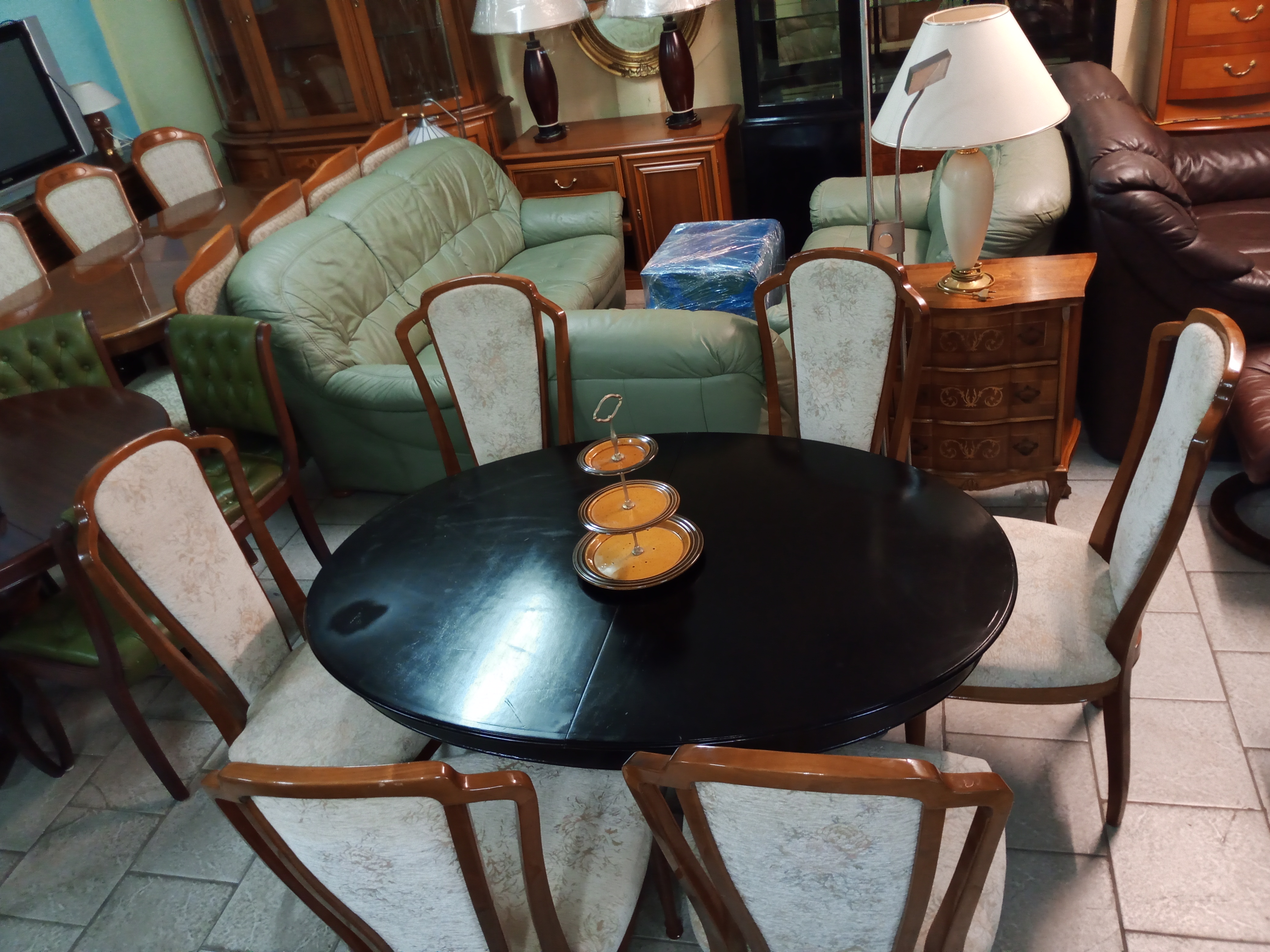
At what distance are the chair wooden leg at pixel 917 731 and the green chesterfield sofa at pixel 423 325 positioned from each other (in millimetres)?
861

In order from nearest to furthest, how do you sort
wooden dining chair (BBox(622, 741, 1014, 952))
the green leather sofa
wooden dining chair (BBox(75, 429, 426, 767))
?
1. wooden dining chair (BBox(622, 741, 1014, 952))
2. wooden dining chair (BBox(75, 429, 426, 767))
3. the green leather sofa

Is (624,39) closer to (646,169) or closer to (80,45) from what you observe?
(646,169)

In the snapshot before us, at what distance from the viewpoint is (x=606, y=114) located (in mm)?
4617

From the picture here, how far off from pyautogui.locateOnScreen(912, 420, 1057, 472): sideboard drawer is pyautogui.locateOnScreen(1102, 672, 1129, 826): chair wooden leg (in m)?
0.90

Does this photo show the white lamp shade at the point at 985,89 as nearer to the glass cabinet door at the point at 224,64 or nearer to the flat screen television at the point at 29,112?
the glass cabinet door at the point at 224,64

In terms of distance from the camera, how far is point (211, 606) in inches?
65.8

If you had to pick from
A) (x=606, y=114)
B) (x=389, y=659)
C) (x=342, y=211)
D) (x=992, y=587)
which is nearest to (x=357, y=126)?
(x=606, y=114)

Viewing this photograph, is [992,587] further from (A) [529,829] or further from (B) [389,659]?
(B) [389,659]

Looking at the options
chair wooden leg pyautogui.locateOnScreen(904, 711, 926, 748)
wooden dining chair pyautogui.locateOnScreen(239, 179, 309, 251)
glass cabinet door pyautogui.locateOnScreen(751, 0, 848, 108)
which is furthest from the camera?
glass cabinet door pyautogui.locateOnScreen(751, 0, 848, 108)

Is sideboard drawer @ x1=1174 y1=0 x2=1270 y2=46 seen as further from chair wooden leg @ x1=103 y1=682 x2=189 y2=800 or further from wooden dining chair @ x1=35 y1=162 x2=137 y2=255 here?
wooden dining chair @ x1=35 y1=162 x2=137 y2=255

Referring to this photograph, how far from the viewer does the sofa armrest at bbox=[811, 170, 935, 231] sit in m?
3.47

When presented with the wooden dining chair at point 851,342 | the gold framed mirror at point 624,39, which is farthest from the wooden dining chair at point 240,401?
A: the gold framed mirror at point 624,39

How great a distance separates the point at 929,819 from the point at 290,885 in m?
0.79

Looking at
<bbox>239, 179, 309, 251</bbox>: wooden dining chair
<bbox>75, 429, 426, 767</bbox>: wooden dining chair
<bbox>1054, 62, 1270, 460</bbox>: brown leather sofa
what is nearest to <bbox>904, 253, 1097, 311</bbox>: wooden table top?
<bbox>1054, 62, 1270, 460</bbox>: brown leather sofa
